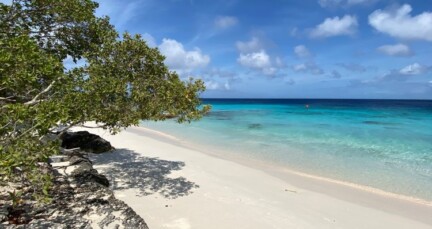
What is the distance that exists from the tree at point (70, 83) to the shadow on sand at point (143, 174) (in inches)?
104

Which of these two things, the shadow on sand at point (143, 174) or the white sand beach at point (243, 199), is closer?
the white sand beach at point (243, 199)

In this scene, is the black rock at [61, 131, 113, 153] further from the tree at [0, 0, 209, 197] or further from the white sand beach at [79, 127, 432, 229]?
the tree at [0, 0, 209, 197]

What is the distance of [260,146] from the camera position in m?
24.0

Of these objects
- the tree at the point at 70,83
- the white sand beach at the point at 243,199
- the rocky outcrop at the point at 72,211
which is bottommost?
the white sand beach at the point at 243,199

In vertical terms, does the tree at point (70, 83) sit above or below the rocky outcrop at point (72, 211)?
above

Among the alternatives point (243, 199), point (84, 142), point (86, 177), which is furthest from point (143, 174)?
point (84, 142)

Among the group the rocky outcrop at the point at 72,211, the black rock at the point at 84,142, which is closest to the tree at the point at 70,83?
the rocky outcrop at the point at 72,211

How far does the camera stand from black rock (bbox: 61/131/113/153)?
661 inches

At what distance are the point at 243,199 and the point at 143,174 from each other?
4.69 m

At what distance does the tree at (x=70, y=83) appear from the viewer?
239 inches

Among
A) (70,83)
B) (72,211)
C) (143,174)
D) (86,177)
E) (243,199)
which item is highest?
(70,83)

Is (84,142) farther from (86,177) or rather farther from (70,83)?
(70,83)

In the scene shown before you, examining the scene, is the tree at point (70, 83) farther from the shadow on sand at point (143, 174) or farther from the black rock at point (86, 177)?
the shadow on sand at point (143, 174)

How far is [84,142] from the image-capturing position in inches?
670
